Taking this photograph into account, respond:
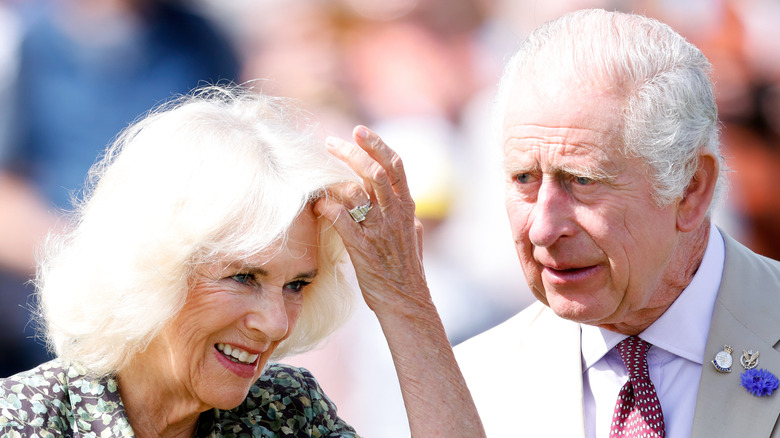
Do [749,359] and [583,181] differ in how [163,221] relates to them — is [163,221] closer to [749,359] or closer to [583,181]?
[583,181]

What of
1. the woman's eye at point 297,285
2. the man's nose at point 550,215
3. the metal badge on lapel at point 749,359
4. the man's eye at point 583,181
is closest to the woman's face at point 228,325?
the woman's eye at point 297,285

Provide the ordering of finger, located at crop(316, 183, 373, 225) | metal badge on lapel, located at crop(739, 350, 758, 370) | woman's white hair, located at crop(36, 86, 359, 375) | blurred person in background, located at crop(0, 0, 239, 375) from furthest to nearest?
blurred person in background, located at crop(0, 0, 239, 375) < metal badge on lapel, located at crop(739, 350, 758, 370) < finger, located at crop(316, 183, 373, 225) < woman's white hair, located at crop(36, 86, 359, 375)

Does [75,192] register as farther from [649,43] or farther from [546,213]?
[649,43]

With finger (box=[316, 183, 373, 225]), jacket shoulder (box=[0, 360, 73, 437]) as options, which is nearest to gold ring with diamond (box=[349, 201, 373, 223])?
finger (box=[316, 183, 373, 225])

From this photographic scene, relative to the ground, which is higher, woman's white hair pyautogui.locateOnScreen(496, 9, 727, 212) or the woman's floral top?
woman's white hair pyautogui.locateOnScreen(496, 9, 727, 212)

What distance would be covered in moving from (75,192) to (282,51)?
53.1 inches

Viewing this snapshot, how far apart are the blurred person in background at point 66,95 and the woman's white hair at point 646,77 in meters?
2.21

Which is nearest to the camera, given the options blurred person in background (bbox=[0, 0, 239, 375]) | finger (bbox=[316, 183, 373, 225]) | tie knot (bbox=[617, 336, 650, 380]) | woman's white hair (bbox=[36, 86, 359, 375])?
woman's white hair (bbox=[36, 86, 359, 375])

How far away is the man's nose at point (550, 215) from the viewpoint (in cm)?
265

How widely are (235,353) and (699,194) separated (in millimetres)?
1593

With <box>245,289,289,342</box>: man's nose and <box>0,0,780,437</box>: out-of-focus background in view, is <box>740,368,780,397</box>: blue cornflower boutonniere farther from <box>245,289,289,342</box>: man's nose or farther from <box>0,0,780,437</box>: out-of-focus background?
<box>0,0,780,437</box>: out-of-focus background

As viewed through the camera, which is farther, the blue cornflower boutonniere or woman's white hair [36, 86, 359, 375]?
the blue cornflower boutonniere

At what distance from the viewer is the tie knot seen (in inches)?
107

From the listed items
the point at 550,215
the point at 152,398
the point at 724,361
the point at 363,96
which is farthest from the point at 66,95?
the point at 724,361
